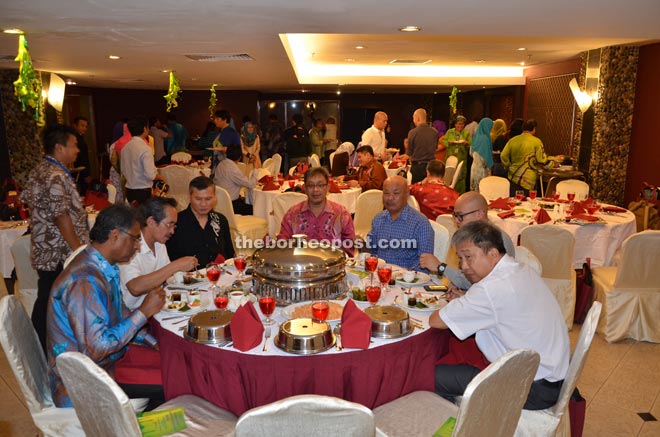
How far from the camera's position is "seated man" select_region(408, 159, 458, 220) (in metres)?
5.48

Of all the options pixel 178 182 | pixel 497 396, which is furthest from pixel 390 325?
pixel 178 182

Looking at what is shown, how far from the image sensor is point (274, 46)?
5.54m

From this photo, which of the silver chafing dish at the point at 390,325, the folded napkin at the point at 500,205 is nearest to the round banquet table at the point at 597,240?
the folded napkin at the point at 500,205

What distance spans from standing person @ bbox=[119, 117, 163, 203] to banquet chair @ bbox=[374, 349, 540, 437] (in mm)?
5273

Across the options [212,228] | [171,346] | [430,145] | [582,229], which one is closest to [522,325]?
[171,346]

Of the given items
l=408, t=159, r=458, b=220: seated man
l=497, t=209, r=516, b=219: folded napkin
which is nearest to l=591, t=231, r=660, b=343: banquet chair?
l=497, t=209, r=516, b=219: folded napkin

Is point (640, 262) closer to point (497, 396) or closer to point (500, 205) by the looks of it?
point (500, 205)

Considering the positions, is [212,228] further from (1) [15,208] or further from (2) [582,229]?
(2) [582,229]

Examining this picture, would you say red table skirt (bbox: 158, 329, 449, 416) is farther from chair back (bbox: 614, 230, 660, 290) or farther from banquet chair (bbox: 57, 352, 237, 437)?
chair back (bbox: 614, 230, 660, 290)

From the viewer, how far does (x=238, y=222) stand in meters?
6.16

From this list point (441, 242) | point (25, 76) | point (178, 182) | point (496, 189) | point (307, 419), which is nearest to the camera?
point (307, 419)

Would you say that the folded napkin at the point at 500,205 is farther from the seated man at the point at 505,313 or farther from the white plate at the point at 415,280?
the seated man at the point at 505,313

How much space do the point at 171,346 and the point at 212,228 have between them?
156cm

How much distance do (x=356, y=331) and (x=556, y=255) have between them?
2.57 meters
